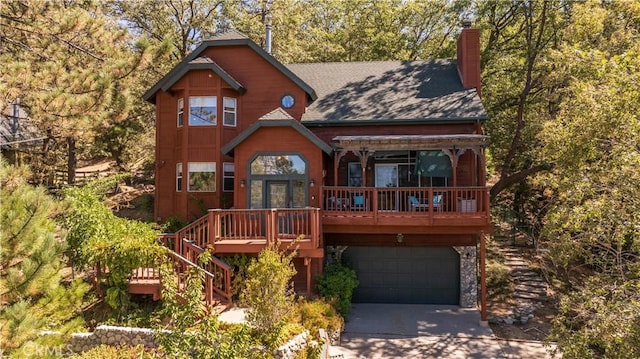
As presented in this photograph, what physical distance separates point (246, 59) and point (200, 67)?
6.69ft

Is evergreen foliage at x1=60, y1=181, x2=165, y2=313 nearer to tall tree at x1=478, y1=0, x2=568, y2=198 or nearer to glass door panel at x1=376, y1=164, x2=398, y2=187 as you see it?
glass door panel at x1=376, y1=164, x2=398, y2=187

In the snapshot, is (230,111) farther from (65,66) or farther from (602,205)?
(602,205)

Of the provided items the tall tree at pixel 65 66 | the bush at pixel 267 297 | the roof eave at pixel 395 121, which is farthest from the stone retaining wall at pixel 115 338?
the roof eave at pixel 395 121

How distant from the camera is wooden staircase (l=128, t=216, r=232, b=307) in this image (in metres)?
9.92

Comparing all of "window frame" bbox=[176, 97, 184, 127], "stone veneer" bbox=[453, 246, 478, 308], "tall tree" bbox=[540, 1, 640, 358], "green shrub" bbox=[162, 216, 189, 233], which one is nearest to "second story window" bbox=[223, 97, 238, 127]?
"window frame" bbox=[176, 97, 184, 127]

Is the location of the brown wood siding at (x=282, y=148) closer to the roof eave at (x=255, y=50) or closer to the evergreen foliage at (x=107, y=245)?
the roof eave at (x=255, y=50)

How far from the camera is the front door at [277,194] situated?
43.7 ft

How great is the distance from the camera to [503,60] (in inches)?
872

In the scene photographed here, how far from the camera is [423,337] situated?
416 inches

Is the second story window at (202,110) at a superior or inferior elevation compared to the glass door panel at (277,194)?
superior

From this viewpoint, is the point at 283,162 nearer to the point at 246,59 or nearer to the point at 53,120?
the point at 246,59

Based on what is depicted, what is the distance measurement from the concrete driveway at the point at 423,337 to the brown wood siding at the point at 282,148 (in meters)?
4.25

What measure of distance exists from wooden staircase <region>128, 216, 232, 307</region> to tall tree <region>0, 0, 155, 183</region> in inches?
147

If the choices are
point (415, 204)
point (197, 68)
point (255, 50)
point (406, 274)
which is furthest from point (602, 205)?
point (197, 68)
